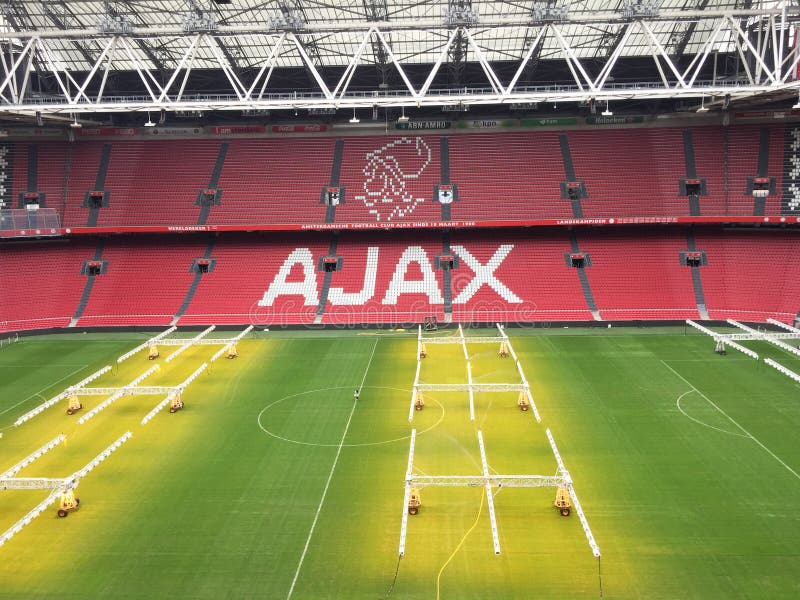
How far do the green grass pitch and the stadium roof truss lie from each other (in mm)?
13029

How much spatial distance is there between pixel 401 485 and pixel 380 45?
95.5 feet

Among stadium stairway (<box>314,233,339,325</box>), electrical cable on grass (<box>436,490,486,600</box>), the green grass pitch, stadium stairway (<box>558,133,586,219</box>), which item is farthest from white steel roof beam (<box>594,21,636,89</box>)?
stadium stairway (<box>314,233,339,325</box>)

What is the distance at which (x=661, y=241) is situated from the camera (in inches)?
1620

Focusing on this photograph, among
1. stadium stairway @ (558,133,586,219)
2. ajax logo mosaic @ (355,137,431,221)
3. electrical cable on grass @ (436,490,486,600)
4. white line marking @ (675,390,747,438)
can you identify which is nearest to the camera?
electrical cable on grass @ (436,490,486,600)

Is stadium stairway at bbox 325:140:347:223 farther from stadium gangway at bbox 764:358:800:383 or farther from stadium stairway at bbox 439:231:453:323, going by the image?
stadium gangway at bbox 764:358:800:383

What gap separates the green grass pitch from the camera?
14.0 metres

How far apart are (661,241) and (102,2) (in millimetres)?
35413

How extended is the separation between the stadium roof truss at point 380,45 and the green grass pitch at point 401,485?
13029 millimetres

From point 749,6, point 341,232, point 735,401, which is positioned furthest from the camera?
point 341,232

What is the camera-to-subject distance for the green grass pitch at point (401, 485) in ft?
45.8

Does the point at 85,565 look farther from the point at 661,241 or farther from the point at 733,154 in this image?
the point at 733,154

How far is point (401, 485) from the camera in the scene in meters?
18.1

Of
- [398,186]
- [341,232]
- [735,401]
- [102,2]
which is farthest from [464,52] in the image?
[735,401]

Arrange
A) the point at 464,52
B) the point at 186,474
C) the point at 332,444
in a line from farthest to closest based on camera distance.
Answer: the point at 464,52
the point at 332,444
the point at 186,474
